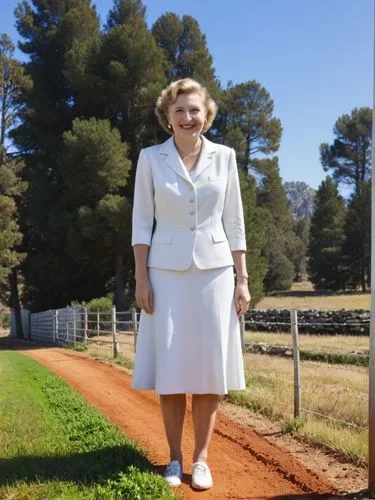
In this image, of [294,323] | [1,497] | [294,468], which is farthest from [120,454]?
[294,323]

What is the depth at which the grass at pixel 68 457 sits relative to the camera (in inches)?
111

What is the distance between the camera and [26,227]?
2861 cm

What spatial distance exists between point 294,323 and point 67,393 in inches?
109

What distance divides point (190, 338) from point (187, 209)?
68 cm

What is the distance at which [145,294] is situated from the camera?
313 cm

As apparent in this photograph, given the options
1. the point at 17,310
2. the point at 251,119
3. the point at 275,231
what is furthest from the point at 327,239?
the point at 17,310

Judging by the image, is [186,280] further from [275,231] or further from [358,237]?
[358,237]

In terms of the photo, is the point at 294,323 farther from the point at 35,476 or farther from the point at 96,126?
the point at 96,126

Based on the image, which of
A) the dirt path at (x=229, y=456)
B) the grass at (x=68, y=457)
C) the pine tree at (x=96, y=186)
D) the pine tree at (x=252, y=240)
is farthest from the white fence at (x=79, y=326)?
the grass at (x=68, y=457)

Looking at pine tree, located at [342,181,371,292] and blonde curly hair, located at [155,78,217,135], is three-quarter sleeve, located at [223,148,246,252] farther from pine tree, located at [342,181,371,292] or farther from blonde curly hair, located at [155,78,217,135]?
pine tree, located at [342,181,371,292]

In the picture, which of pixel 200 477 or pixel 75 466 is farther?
pixel 75 466

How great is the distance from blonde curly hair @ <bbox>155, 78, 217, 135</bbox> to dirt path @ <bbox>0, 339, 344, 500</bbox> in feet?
6.52

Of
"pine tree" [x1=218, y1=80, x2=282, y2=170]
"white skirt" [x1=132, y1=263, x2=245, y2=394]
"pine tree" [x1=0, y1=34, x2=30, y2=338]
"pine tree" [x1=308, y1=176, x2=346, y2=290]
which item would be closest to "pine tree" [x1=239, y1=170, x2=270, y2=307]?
"pine tree" [x1=218, y1=80, x2=282, y2=170]

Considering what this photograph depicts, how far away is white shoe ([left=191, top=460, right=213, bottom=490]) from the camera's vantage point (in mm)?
3031
